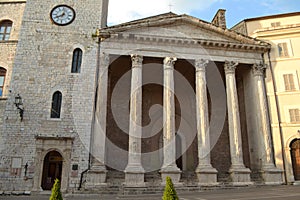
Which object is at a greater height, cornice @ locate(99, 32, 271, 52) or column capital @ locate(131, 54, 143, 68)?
cornice @ locate(99, 32, 271, 52)

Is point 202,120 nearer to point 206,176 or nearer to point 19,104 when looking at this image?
point 206,176

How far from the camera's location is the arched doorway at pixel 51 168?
13117 mm

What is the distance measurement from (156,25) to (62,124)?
8.32 meters

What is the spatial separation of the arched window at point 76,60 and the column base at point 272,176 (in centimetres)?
1254

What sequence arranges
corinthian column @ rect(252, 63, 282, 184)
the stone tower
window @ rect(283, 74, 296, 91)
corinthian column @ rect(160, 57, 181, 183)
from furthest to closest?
window @ rect(283, 74, 296, 91) → corinthian column @ rect(252, 63, 282, 184) → corinthian column @ rect(160, 57, 181, 183) → the stone tower

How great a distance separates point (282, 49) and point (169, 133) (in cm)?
974

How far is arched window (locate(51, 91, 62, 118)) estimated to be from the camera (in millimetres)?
13914

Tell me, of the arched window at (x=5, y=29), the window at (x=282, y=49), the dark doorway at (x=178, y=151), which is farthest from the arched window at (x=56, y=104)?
the window at (x=282, y=49)

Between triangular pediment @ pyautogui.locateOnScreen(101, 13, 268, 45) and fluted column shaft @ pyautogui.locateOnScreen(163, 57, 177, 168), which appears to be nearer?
fluted column shaft @ pyautogui.locateOnScreen(163, 57, 177, 168)

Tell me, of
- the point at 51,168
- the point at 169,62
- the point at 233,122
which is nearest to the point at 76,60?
the point at 169,62

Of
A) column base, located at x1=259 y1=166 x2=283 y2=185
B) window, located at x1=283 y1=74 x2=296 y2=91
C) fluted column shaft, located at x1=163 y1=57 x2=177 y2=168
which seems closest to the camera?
fluted column shaft, located at x1=163 y1=57 x2=177 y2=168

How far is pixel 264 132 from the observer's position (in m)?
15.2

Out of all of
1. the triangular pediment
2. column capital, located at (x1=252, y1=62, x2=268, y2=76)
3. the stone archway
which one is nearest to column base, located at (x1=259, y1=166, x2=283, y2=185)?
column capital, located at (x1=252, y1=62, x2=268, y2=76)

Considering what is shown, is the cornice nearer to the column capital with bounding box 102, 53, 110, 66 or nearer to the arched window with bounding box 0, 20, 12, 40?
the column capital with bounding box 102, 53, 110, 66
